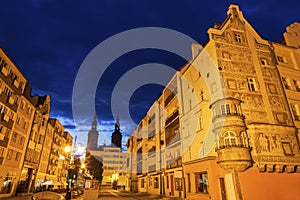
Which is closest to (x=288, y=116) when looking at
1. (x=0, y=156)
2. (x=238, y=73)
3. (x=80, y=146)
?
(x=238, y=73)

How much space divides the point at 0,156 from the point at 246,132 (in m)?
32.9

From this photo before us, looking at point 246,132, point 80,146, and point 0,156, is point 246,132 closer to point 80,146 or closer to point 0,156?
point 80,146

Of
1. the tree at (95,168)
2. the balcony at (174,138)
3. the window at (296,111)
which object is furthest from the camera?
the tree at (95,168)

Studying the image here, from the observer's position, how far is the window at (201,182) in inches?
806

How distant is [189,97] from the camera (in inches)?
1088

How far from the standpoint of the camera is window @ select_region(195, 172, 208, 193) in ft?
67.2

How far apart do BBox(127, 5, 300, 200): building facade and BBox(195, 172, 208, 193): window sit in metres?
0.10

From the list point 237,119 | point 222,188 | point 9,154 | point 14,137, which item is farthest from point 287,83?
point 9,154

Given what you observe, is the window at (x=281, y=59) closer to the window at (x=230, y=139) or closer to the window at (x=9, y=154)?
the window at (x=230, y=139)

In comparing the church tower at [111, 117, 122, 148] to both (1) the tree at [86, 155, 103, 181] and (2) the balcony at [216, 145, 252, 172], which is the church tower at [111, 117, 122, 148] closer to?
(1) the tree at [86, 155, 103, 181]

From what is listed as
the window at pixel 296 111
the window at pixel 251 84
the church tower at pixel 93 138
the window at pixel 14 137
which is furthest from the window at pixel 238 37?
the church tower at pixel 93 138

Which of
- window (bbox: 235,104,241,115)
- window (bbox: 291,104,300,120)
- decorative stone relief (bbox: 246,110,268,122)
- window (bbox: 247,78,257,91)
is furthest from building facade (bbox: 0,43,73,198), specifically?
window (bbox: 291,104,300,120)

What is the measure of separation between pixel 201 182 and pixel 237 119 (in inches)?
319

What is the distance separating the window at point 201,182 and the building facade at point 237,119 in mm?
100
